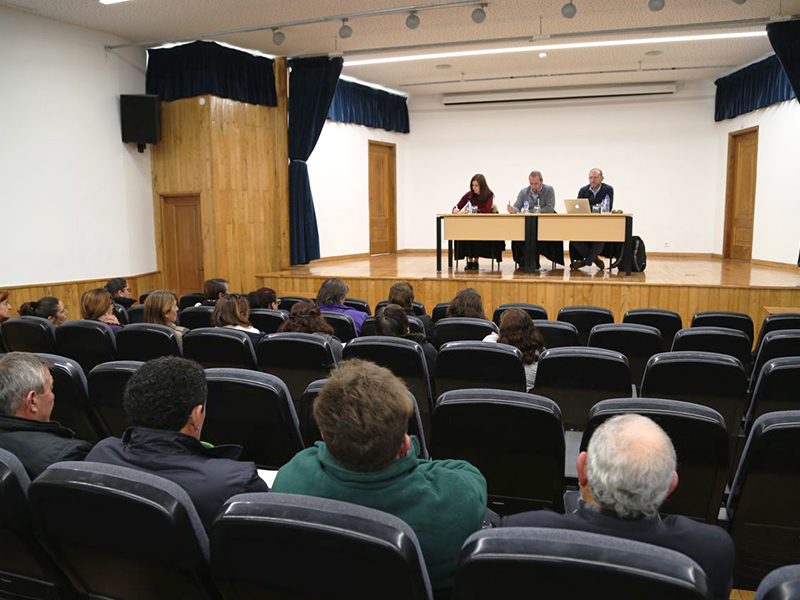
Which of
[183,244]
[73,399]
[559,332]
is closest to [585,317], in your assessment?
[559,332]

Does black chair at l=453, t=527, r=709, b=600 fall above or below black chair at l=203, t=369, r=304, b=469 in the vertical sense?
above

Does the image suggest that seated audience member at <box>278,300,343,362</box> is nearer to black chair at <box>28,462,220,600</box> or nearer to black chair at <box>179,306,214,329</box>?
black chair at <box>179,306,214,329</box>

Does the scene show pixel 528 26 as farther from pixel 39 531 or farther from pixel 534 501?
pixel 39 531

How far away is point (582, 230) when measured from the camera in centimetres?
786

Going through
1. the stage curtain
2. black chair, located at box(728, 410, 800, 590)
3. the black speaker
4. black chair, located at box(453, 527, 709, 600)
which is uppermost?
the stage curtain

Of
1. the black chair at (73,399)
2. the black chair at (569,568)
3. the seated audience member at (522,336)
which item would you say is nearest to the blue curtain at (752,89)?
the seated audience member at (522,336)

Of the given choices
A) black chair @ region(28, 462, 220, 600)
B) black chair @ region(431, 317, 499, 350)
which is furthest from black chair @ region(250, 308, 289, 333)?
black chair @ region(28, 462, 220, 600)

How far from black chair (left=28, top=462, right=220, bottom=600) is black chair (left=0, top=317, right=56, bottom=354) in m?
2.90

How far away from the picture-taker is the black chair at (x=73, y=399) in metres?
2.68

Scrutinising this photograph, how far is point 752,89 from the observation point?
1037 centimetres

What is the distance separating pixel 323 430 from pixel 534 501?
1.06m

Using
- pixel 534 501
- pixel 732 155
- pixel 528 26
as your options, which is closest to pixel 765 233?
pixel 732 155

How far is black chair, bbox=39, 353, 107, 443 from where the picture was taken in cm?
268

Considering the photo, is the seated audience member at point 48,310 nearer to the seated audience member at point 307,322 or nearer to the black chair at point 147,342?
the black chair at point 147,342
